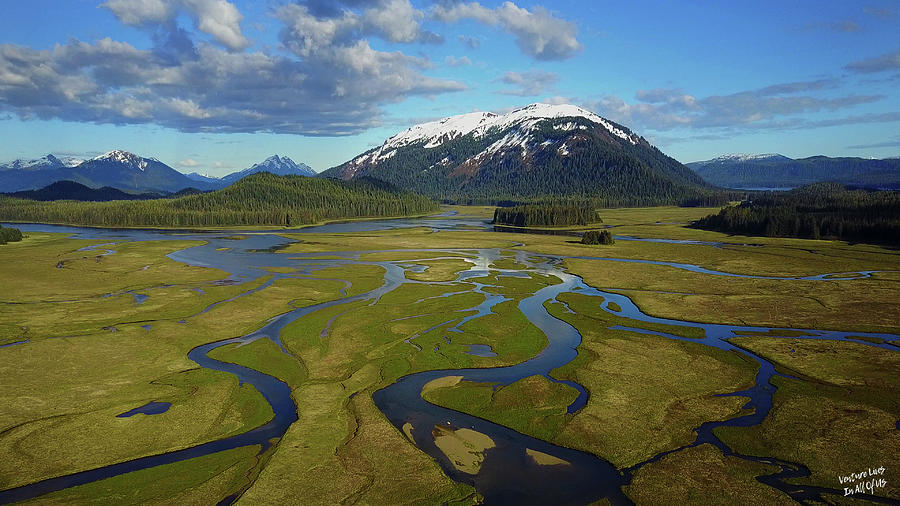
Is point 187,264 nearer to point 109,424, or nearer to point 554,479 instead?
point 109,424

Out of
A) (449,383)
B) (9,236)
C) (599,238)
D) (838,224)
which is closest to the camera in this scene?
(449,383)

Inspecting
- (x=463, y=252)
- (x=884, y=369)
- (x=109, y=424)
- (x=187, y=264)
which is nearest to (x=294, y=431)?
(x=109, y=424)

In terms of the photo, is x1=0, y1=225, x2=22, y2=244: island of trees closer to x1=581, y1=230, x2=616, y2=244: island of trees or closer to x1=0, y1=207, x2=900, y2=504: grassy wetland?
x1=0, y1=207, x2=900, y2=504: grassy wetland

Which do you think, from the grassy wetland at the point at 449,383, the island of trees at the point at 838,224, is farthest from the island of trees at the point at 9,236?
the island of trees at the point at 838,224

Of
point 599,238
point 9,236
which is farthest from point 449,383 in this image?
point 9,236

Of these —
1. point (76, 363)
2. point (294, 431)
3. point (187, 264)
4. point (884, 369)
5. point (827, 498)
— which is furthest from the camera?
point (187, 264)

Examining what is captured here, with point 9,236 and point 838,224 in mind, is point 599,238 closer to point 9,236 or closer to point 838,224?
point 838,224

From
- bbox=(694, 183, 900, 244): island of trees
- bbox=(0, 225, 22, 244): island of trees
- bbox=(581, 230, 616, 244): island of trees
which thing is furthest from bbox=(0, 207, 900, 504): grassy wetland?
bbox=(0, 225, 22, 244): island of trees

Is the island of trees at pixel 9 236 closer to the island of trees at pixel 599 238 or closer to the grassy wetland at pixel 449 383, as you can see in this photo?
the grassy wetland at pixel 449 383
